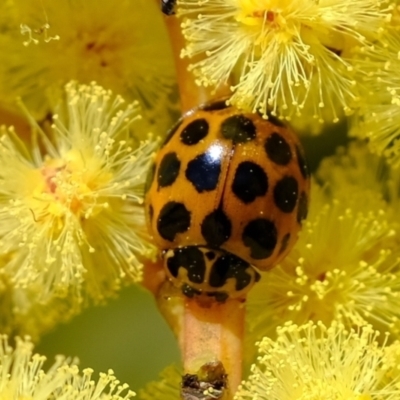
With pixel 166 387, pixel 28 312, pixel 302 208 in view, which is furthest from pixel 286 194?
pixel 28 312

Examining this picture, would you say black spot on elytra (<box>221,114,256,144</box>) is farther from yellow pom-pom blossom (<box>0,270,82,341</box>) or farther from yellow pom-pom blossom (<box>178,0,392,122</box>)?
yellow pom-pom blossom (<box>0,270,82,341</box>)

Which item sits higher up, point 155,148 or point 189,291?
point 155,148

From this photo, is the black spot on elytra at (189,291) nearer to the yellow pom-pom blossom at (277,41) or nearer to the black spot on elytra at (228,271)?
the black spot on elytra at (228,271)

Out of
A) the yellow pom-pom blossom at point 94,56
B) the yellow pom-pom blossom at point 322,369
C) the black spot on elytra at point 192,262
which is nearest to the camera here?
the yellow pom-pom blossom at point 322,369

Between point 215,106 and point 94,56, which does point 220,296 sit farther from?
point 94,56

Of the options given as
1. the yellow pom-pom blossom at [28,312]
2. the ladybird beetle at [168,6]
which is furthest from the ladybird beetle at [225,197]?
the yellow pom-pom blossom at [28,312]

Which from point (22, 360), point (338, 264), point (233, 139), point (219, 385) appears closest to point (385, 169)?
point (338, 264)

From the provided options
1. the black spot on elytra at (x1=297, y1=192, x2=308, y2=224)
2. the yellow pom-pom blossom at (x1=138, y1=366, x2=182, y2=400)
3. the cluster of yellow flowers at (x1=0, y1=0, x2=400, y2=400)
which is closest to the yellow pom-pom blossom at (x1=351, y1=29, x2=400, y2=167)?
the cluster of yellow flowers at (x1=0, y1=0, x2=400, y2=400)
